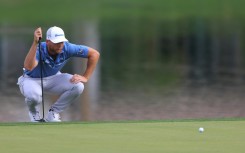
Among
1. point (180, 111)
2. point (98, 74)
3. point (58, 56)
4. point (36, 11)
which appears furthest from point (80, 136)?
point (36, 11)

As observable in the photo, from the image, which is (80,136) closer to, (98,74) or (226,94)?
(226,94)

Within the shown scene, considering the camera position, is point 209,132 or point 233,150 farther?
point 209,132

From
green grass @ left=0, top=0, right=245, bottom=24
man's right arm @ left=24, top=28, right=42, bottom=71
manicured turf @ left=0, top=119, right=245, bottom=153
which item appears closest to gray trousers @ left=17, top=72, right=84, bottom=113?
man's right arm @ left=24, top=28, right=42, bottom=71

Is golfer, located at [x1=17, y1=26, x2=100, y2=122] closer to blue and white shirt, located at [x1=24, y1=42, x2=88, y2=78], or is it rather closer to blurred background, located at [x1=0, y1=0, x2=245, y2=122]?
blue and white shirt, located at [x1=24, y1=42, x2=88, y2=78]

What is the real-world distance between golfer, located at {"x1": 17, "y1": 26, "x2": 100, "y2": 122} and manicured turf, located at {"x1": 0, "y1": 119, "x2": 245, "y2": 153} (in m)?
1.74

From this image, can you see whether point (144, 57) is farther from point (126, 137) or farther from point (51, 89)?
point (126, 137)

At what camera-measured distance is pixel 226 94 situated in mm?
20250

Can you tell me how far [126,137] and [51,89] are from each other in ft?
11.0

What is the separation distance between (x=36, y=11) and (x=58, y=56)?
138 ft

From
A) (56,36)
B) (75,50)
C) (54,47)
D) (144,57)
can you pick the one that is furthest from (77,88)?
(144,57)

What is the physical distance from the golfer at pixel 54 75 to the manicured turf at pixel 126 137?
1.74m

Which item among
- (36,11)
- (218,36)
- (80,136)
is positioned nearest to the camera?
(80,136)

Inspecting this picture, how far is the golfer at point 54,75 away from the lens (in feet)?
37.6

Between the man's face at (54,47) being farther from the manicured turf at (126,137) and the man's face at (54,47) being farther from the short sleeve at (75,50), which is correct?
the manicured turf at (126,137)
